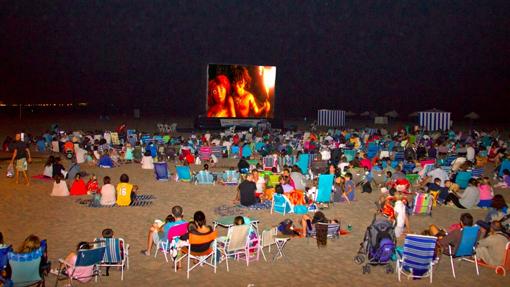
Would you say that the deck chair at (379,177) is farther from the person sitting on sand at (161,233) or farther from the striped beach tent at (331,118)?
the striped beach tent at (331,118)

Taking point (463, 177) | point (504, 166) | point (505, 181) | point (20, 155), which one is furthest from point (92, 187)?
point (504, 166)

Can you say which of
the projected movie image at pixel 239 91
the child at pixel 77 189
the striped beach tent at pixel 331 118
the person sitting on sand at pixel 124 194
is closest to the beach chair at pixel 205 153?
the child at pixel 77 189

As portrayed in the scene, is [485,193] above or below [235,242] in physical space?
above

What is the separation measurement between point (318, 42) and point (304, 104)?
19.3 m

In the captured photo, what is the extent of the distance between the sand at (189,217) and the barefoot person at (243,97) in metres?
20.3

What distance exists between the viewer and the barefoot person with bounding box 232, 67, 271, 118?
35.0 metres

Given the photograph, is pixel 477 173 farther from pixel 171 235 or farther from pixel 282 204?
pixel 171 235

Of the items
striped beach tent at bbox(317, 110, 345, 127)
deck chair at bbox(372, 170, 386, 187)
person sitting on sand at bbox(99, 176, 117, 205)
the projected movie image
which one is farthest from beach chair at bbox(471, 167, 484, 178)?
striped beach tent at bbox(317, 110, 345, 127)

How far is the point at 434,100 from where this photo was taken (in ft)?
247

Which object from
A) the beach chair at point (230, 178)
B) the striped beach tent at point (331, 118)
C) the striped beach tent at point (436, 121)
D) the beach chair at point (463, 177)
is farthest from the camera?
the striped beach tent at point (331, 118)

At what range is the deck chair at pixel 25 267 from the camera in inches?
246

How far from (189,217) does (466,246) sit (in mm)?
5672

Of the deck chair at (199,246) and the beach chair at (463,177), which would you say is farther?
the beach chair at (463,177)

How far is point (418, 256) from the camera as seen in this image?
24.2 feet
